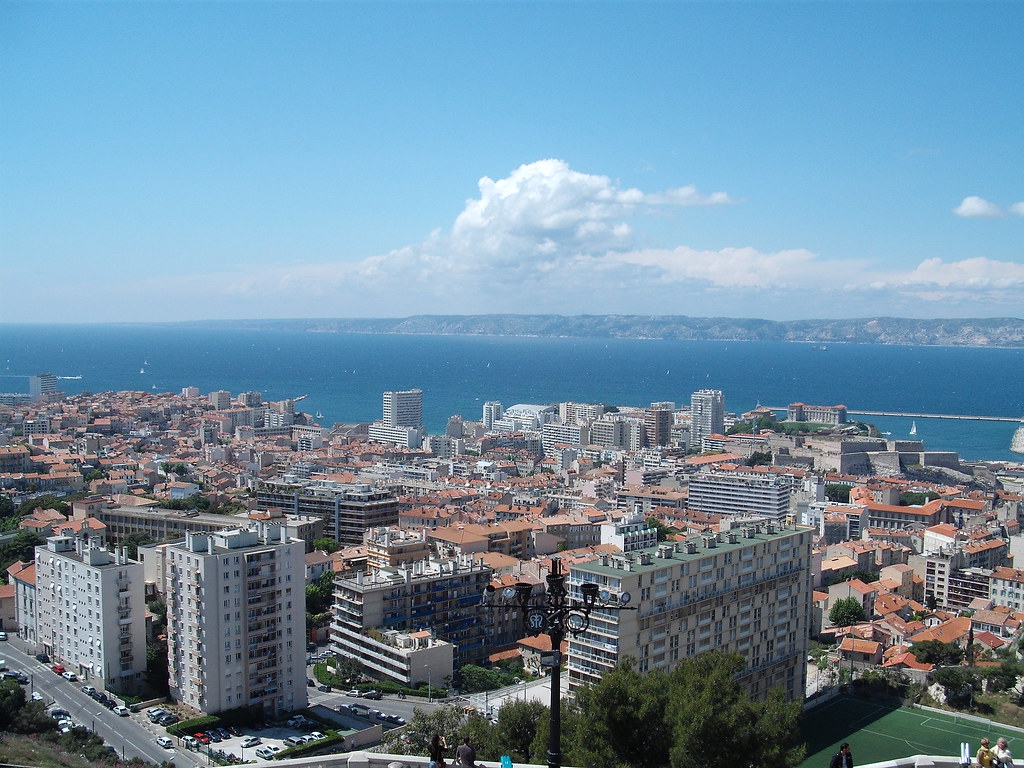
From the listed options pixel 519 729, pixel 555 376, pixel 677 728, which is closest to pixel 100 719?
pixel 519 729

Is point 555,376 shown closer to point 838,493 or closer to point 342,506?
point 838,493

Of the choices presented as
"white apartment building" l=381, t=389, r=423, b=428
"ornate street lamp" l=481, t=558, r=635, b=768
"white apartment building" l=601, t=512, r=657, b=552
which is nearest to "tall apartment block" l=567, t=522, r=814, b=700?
"white apartment building" l=601, t=512, r=657, b=552

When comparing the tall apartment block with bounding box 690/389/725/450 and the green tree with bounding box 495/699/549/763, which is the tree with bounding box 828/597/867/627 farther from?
the tall apartment block with bounding box 690/389/725/450

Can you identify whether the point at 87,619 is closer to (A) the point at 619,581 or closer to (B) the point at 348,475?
(A) the point at 619,581

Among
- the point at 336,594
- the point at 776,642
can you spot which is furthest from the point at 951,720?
the point at 336,594

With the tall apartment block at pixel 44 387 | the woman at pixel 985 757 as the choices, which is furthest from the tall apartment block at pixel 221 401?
the woman at pixel 985 757

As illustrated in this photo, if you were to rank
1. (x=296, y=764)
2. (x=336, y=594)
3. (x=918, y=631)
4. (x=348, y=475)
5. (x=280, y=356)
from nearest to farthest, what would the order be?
(x=296, y=764)
(x=336, y=594)
(x=918, y=631)
(x=348, y=475)
(x=280, y=356)
